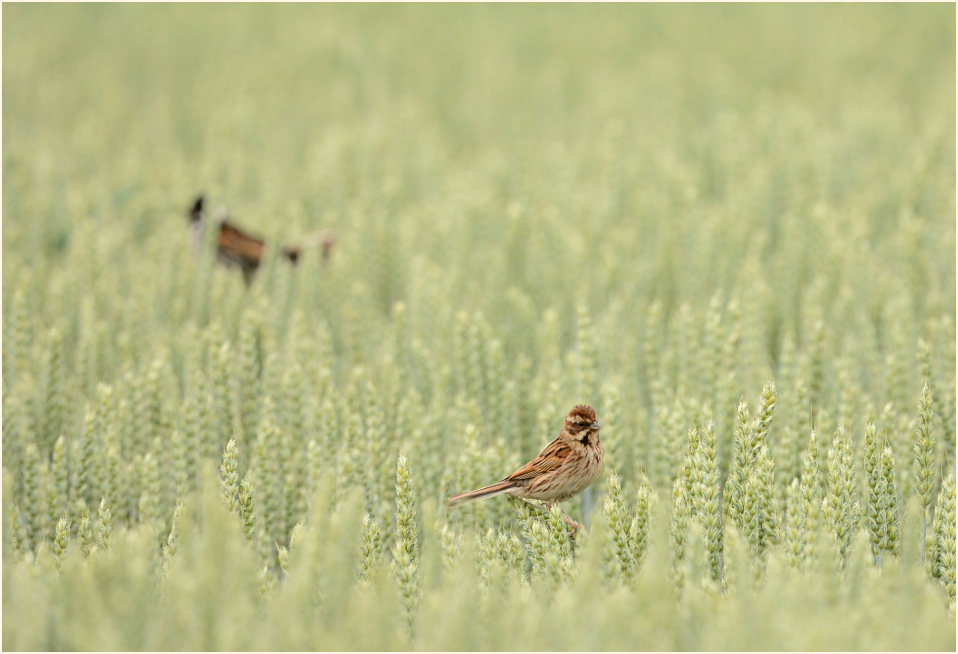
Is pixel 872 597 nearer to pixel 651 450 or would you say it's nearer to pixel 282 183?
pixel 651 450

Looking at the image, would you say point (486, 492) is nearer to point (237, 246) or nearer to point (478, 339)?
point (478, 339)

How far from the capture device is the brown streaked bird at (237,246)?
5.50 meters

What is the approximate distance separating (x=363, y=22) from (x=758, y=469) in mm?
9389

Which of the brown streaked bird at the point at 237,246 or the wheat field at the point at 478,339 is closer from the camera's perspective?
the wheat field at the point at 478,339

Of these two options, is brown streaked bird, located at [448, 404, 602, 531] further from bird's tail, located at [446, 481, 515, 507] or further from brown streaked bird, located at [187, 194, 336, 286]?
brown streaked bird, located at [187, 194, 336, 286]

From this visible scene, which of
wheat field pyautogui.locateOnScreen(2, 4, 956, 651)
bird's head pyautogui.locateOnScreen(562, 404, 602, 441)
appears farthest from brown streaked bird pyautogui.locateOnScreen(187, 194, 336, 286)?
bird's head pyautogui.locateOnScreen(562, 404, 602, 441)

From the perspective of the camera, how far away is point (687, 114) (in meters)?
8.41

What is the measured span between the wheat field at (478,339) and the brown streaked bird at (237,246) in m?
0.15

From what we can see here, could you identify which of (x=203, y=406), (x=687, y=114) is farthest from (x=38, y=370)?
(x=687, y=114)

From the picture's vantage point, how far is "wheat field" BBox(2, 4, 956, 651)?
2230mm

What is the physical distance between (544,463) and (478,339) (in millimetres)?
1223

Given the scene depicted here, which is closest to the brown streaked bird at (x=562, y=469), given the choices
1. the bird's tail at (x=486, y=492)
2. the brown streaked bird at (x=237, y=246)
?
the bird's tail at (x=486, y=492)

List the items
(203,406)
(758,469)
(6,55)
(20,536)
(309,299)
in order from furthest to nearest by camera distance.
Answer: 1. (6,55)
2. (309,299)
3. (203,406)
4. (20,536)
5. (758,469)

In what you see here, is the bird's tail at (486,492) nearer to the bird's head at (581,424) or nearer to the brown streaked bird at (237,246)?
the bird's head at (581,424)
